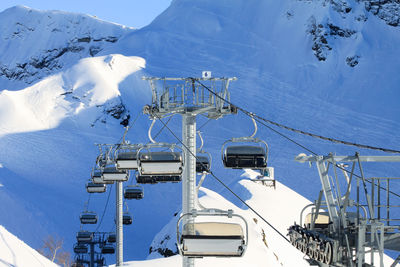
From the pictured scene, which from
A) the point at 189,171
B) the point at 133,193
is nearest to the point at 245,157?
the point at 189,171

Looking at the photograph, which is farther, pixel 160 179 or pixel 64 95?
pixel 64 95

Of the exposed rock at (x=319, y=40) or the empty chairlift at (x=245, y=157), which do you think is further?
the exposed rock at (x=319, y=40)

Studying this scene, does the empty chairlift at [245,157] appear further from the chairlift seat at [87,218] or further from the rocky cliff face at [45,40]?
the rocky cliff face at [45,40]

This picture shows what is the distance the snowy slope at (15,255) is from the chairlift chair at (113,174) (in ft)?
22.5

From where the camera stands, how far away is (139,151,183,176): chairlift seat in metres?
10.2

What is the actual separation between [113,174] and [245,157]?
8557 mm

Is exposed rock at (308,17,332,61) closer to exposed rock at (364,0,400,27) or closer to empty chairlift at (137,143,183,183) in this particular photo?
exposed rock at (364,0,400,27)

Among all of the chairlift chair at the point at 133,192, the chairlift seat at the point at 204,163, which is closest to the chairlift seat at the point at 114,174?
the chairlift chair at the point at 133,192

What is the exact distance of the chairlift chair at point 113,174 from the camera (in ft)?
60.8

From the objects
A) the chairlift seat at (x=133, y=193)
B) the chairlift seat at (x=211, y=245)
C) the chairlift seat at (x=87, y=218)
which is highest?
the chairlift seat at (x=133, y=193)

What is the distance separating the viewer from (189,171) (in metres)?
10.8

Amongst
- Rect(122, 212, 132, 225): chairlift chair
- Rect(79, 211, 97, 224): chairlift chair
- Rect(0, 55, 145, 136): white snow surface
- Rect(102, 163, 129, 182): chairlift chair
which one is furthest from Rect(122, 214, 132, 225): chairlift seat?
Rect(0, 55, 145, 136): white snow surface

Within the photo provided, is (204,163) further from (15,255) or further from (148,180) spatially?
(15,255)

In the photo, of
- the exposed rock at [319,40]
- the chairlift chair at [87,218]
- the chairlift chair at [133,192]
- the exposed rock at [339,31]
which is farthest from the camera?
the exposed rock at [339,31]
